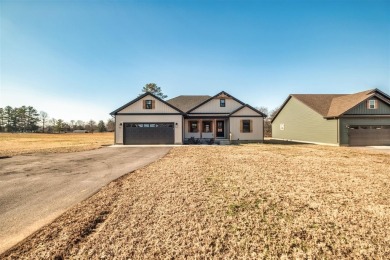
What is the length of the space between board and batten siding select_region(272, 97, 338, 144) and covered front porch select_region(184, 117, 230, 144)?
9973 millimetres

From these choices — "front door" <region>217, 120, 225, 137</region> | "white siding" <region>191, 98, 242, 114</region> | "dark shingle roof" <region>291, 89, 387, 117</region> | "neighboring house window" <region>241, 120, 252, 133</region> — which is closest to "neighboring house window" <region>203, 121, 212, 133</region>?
"front door" <region>217, 120, 225, 137</region>

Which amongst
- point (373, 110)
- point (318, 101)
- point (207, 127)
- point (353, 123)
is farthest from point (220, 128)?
point (373, 110)

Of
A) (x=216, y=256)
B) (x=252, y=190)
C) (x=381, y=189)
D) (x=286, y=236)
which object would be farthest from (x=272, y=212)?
(x=381, y=189)

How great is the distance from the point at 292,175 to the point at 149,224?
608cm

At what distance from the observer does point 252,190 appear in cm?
548

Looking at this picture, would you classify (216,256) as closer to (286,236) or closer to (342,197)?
(286,236)

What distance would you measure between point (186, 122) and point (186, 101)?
203 inches

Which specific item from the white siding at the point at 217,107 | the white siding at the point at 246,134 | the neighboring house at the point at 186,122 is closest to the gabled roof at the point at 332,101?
the white siding at the point at 246,134

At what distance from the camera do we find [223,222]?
3654 mm

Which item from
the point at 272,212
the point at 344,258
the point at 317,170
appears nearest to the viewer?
the point at 344,258

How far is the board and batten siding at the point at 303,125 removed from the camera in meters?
19.3

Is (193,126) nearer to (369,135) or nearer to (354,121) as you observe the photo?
(354,121)

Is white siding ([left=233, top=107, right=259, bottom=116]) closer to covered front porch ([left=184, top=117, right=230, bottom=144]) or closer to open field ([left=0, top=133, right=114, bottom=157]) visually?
covered front porch ([left=184, top=117, right=230, bottom=144])

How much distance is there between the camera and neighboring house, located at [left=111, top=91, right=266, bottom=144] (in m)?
20.1
